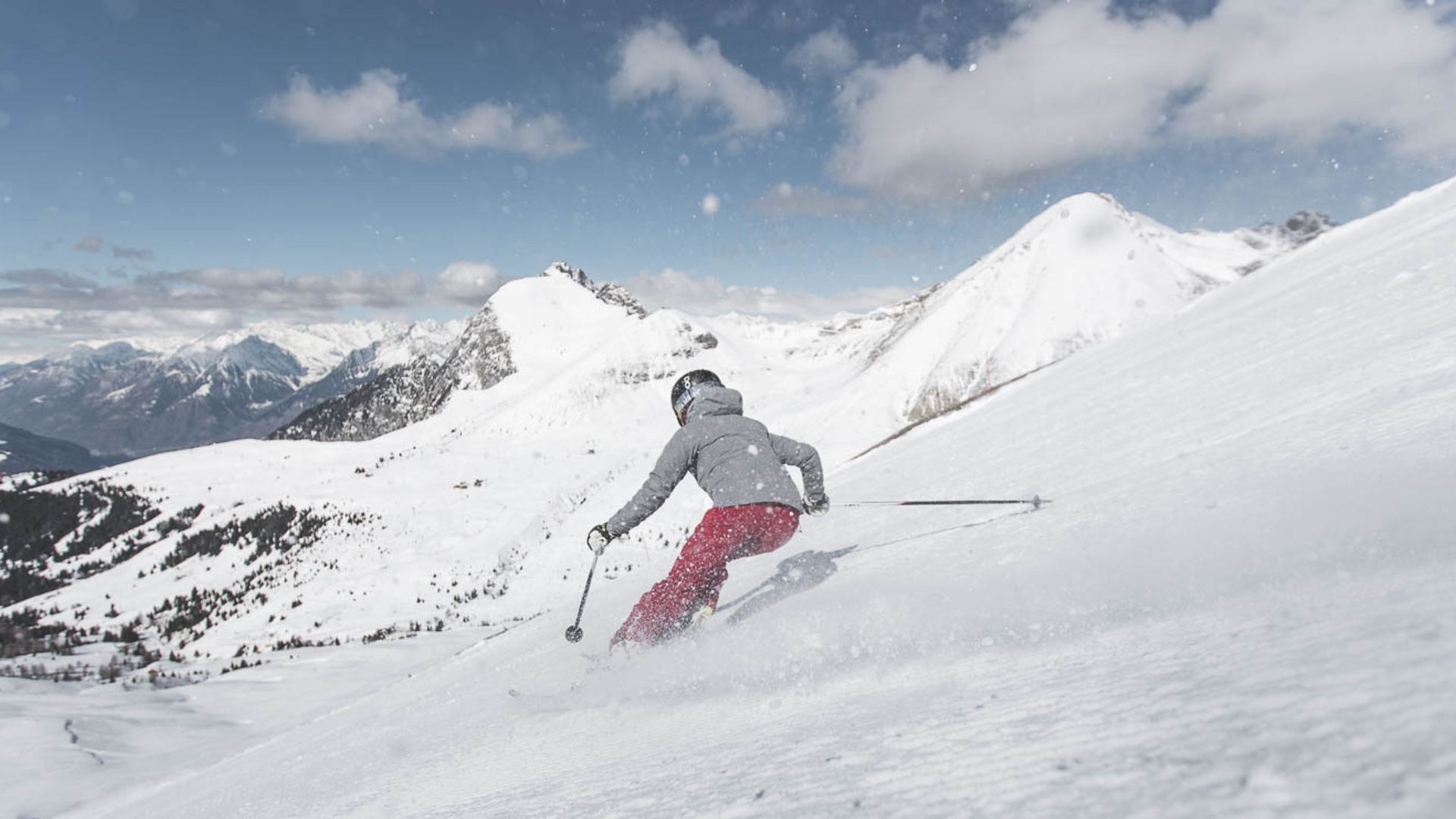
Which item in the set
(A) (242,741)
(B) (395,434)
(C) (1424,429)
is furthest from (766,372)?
(C) (1424,429)

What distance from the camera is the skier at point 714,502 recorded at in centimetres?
455

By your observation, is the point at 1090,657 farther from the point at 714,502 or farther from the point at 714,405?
the point at 714,405

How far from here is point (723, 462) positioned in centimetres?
484

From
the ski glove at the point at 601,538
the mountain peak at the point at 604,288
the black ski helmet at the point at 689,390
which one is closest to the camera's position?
the ski glove at the point at 601,538

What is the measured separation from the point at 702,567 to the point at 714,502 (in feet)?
1.63

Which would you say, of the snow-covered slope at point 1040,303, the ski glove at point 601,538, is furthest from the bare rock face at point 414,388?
the ski glove at point 601,538

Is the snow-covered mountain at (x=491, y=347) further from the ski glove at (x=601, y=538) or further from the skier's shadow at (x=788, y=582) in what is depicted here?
the ski glove at (x=601, y=538)

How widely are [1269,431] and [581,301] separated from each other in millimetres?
89868

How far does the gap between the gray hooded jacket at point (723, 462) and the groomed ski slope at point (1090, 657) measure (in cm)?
82

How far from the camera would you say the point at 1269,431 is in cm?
369

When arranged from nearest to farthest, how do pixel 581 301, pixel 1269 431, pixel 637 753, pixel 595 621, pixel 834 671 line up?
pixel 637 753, pixel 834 671, pixel 1269 431, pixel 595 621, pixel 581 301

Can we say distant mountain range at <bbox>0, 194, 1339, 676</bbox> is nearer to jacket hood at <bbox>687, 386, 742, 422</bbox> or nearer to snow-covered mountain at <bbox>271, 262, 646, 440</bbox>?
jacket hood at <bbox>687, 386, 742, 422</bbox>

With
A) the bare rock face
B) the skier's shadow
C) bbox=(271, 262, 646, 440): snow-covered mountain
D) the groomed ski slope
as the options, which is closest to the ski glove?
the groomed ski slope

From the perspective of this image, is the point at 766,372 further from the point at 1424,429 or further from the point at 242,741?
the point at 1424,429
